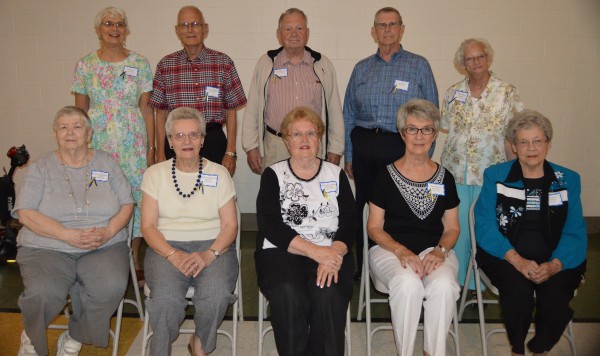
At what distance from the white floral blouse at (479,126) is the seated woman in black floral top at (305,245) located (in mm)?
1005

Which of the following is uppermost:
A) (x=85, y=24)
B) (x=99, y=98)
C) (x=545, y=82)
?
(x=85, y=24)

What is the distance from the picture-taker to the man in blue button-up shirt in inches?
131

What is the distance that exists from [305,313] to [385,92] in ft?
5.69

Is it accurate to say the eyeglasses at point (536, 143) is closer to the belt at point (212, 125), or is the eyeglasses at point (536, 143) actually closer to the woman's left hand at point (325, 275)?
the woman's left hand at point (325, 275)

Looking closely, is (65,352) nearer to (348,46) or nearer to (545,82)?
(348,46)

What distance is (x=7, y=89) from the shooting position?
16.0ft

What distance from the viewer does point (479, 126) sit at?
10.2ft

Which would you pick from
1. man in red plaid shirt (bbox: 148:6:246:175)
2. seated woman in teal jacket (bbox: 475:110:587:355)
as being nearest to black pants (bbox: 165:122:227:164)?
man in red plaid shirt (bbox: 148:6:246:175)

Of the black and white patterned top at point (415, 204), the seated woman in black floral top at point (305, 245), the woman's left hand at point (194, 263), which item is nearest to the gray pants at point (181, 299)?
the woman's left hand at point (194, 263)

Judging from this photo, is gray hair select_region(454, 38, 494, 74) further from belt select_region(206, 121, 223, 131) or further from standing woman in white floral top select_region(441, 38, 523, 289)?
belt select_region(206, 121, 223, 131)

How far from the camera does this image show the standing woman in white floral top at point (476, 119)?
3.10m

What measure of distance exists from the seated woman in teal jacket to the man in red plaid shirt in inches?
68.4

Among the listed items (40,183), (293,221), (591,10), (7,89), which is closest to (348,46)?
(591,10)

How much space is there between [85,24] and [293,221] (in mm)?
3435
